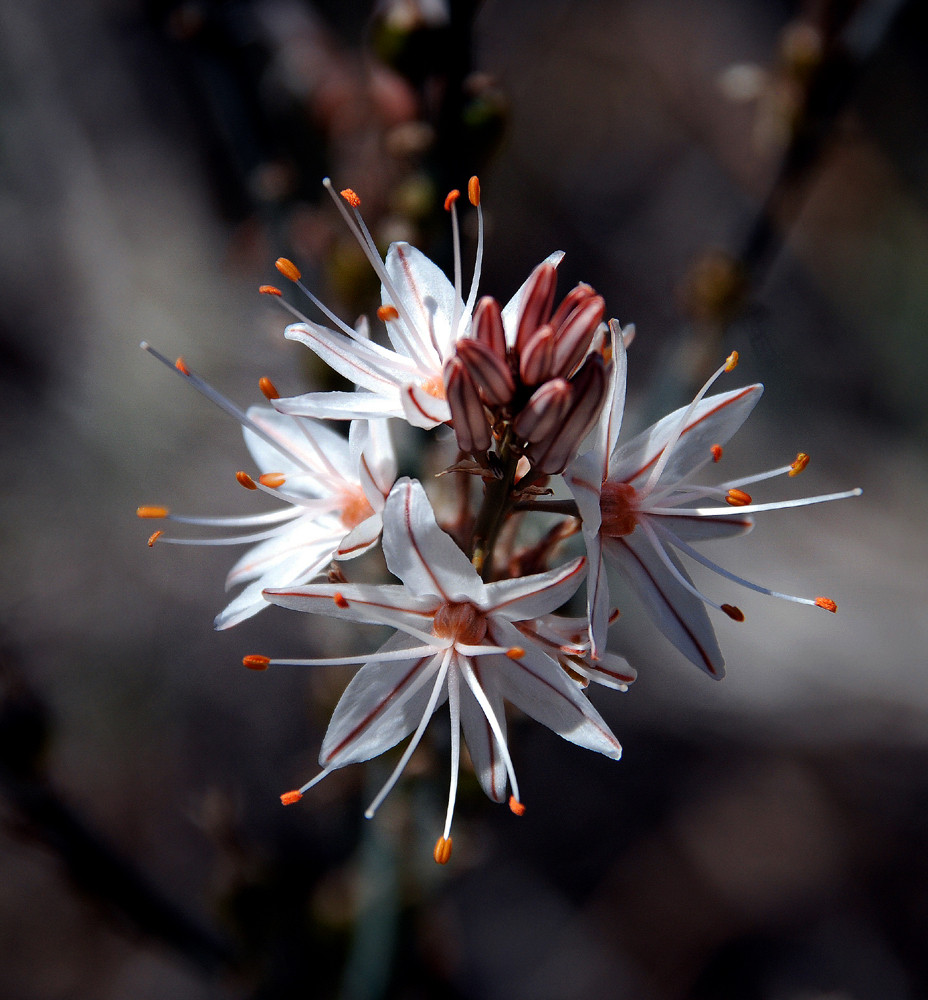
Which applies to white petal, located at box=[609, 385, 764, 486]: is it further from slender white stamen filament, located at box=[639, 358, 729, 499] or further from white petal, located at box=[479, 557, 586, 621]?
white petal, located at box=[479, 557, 586, 621]

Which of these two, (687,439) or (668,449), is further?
(687,439)

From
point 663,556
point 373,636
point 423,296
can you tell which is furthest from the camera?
point 373,636

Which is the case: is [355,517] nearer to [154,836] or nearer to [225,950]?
[225,950]

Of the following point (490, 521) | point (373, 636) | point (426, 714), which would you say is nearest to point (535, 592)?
point (490, 521)

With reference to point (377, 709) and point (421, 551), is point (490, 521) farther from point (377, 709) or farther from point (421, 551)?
point (377, 709)

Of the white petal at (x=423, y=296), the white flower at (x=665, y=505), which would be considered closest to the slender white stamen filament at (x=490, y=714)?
the white flower at (x=665, y=505)

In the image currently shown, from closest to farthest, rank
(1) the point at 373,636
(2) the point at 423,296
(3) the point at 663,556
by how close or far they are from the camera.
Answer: (3) the point at 663,556
(2) the point at 423,296
(1) the point at 373,636

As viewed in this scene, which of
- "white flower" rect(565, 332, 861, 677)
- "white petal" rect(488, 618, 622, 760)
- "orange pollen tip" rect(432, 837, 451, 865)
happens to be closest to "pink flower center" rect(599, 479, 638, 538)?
"white flower" rect(565, 332, 861, 677)
